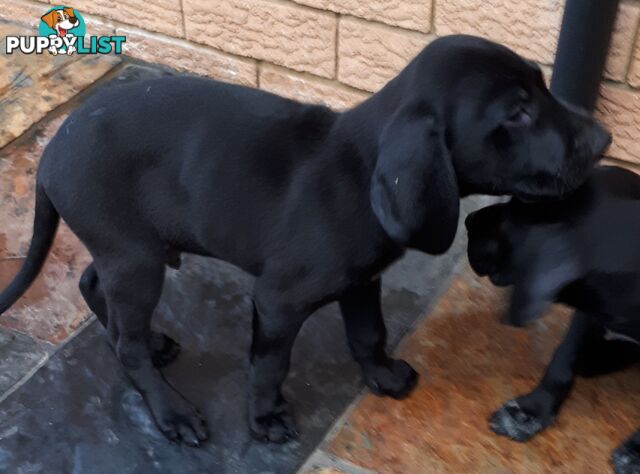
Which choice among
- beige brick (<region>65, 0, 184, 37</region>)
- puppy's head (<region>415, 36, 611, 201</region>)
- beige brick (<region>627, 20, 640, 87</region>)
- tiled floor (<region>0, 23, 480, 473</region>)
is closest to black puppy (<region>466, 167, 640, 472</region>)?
puppy's head (<region>415, 36, 611, 201</region>)

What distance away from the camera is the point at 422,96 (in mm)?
2240

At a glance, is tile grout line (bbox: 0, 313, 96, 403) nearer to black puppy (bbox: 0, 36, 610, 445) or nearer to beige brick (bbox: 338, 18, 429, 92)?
black puppy (bbox: 0, 36, 610, 445)

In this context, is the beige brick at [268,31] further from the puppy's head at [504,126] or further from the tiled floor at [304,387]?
the puppy's head at [504,126]

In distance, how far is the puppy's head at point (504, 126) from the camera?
2219 mm

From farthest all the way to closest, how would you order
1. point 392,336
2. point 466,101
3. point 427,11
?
point 427,11 < point 392,336 < point 466,101

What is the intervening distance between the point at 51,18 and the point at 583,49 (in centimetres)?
268

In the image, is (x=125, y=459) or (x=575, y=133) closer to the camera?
(x=575, y=133)

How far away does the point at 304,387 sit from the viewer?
2887mm

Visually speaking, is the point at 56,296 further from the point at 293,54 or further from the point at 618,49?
the point at 618,49

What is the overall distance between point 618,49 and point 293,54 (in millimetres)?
1382

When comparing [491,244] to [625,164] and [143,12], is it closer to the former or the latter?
[625,164]

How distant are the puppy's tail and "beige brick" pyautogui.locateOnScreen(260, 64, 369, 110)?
1698 mm

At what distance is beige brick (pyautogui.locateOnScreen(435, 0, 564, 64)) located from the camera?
344 cm

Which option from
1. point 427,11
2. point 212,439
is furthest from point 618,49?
point 212,439
